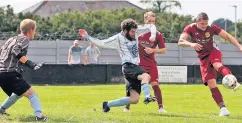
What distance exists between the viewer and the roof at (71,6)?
132250mm

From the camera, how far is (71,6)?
5285 inches

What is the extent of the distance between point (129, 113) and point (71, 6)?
403 ft

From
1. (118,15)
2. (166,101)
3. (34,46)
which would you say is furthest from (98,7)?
(166,101)

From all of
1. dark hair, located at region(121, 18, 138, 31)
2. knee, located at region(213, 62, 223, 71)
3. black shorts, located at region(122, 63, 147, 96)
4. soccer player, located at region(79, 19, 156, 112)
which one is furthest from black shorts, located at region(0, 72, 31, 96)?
knee, located at region(213, 62, 223, 71)

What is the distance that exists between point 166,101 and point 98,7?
122 m

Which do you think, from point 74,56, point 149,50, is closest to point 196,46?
point 149,50

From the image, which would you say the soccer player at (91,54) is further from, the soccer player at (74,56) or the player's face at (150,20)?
the player's face at (150,20)

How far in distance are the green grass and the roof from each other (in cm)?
11127

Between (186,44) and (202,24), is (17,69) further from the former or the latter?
(202,24)

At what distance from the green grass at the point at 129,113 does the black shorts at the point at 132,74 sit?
54 centimetres

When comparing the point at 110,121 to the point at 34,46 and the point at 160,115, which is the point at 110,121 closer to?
the point at 160,115

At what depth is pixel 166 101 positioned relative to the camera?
17859 mm

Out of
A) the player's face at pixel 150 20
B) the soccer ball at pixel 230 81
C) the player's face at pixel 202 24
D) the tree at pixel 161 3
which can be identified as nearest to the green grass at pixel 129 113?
the soccer ball at pixel 230 81

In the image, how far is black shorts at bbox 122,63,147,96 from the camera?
11.7 m
